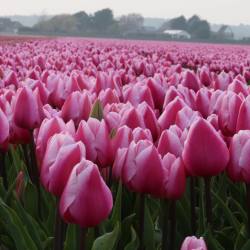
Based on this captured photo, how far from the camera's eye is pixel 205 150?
153 centimetres

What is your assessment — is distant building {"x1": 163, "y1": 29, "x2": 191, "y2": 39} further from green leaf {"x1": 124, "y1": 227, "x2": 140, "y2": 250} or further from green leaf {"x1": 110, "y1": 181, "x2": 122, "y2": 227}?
green leaf {"x1": 124, "y1": 227, "x2": 140, "y2": 250}

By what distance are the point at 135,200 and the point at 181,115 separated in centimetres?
36

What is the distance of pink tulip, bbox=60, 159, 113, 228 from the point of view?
130cm

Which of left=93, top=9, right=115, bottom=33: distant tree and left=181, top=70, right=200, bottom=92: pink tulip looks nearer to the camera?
left=181, top=70, right=200, bottom=92: pink tulip

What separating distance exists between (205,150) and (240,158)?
0.12 meters

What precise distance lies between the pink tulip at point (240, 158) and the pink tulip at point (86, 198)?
45cm

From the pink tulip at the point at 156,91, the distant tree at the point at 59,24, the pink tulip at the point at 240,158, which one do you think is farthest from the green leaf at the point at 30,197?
the distant tree at the point at 59,24

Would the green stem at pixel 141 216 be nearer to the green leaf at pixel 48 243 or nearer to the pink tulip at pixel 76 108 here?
the green leaf at pixel 48 243

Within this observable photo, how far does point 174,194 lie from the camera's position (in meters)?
1.55

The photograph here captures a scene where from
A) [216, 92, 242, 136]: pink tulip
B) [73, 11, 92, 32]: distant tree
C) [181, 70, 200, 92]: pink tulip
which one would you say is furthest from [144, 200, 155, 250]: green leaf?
[73, 11, 92, 32]: distant tree

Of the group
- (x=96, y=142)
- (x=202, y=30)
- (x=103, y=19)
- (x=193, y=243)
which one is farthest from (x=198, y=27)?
(x=193, y=243)

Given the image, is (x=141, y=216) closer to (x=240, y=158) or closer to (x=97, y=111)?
(x=240, y=158)

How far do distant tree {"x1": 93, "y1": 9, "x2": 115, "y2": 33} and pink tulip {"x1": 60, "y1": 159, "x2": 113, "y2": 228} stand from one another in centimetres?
9299

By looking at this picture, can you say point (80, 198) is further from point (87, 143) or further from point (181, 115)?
point (181, 115)
